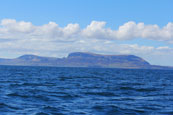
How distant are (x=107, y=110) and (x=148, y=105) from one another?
575cm

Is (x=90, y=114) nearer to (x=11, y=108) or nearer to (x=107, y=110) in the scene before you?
(x=107, y=110)

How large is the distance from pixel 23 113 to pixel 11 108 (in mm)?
2934

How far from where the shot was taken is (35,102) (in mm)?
29406

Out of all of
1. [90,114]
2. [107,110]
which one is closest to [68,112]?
[90,114]

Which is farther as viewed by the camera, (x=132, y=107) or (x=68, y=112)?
(x=132, y=107)

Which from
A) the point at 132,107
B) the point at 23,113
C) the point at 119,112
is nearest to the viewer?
the point at 23,113

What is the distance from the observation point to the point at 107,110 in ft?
84.5

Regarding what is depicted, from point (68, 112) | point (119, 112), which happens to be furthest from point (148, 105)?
point (68, 112)

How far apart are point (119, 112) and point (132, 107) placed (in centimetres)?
298

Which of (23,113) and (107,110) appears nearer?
(23,113)

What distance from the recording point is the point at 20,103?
28453 millimetres

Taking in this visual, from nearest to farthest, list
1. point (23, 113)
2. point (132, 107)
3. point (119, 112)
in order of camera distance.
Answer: point (23, 113) < point (119, 112) < point (132, 107)

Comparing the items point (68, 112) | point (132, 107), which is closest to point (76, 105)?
point (68, 112)

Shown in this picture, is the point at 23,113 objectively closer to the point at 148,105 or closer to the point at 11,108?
the point at 11,108
